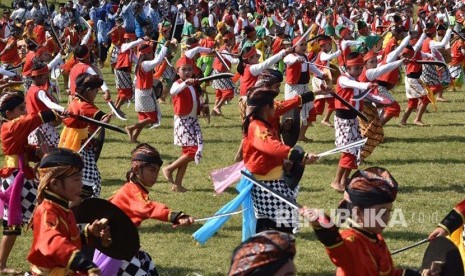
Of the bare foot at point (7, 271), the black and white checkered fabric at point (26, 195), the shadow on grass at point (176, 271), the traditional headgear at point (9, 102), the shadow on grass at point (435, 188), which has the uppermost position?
the traditional headgear at point (9, 102)

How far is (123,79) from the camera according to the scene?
50.4ft

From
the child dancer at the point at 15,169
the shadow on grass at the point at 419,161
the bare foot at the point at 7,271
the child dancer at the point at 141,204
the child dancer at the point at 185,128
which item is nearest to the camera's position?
the child dancer at the point at 141,204

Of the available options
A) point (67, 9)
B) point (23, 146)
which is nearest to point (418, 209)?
point (23, 146)

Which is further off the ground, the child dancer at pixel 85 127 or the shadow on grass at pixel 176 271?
the child dancer at pixel 85 127

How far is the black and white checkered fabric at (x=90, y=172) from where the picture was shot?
873 cm

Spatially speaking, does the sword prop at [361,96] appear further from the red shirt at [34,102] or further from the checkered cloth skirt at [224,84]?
the checkered cloth skirt at [224,84]

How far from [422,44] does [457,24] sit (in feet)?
27.8

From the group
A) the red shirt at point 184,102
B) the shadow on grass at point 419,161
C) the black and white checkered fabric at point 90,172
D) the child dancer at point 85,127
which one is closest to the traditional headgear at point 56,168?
the child dancer at point 85,127

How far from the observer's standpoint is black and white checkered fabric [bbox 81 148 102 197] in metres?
8.73

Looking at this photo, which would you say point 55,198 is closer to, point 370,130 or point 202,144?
point 202,144

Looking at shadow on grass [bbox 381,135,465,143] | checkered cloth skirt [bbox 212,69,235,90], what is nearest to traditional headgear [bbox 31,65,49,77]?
shadow on grass [bbox 381,135,465,143]

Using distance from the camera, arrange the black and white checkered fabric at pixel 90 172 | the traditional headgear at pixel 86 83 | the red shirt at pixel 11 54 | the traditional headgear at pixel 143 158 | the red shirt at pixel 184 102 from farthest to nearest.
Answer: the red shirt at pixel 11 54 → the red shirt at pixel 184 102 → the black and white checkered fabric at pixel 90 172 → the traditional headgear at pixel 86 83 → the traditional headgear at pixel 143 158

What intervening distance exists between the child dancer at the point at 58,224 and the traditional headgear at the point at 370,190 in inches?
57.0

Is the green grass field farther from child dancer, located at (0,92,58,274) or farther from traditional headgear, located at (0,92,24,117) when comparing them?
traditional headgear, located at (0,92,24,117)
